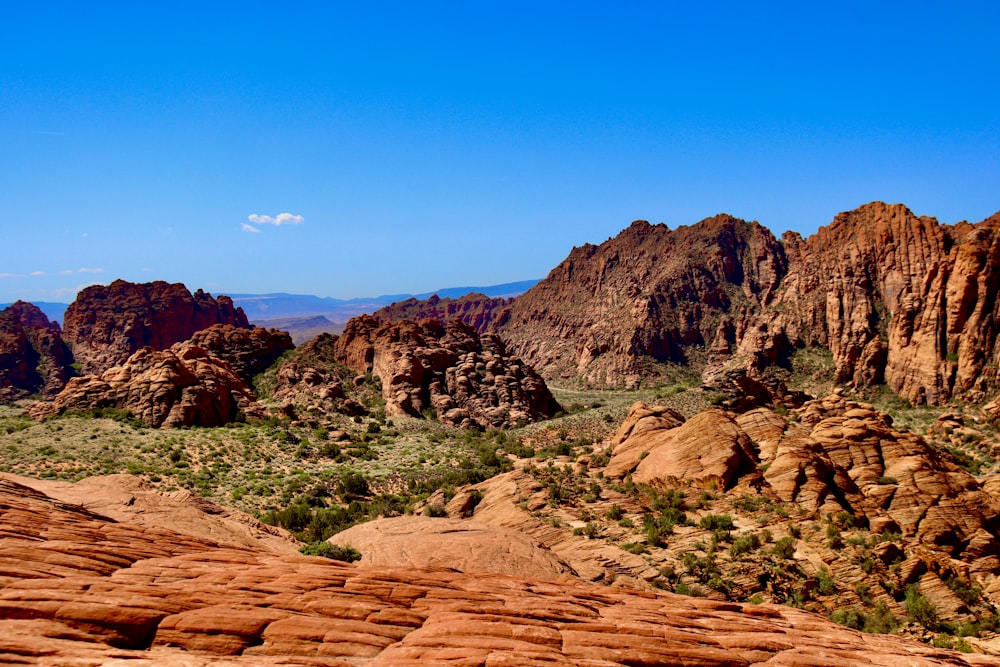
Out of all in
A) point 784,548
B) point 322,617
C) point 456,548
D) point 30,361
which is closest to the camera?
point 322,617

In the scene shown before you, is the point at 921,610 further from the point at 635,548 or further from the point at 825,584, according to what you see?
the point at 635,548

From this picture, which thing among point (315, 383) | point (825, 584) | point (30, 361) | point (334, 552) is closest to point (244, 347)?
point (315, 383)

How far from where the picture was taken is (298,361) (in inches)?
2936

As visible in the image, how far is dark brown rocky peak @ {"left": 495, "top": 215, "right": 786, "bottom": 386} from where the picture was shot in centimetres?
A: 13075

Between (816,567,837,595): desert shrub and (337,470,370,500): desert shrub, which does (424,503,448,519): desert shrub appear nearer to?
(337,470,370,500): desert shrub

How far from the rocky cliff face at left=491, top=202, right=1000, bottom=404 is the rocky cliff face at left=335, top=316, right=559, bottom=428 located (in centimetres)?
4649

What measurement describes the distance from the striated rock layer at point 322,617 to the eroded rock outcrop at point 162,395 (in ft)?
115

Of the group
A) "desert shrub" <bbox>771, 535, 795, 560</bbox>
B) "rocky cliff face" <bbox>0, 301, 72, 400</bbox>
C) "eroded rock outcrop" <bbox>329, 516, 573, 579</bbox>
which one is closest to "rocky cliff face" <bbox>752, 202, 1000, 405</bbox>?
"desert shrub" <bbox>771, 535, 795, 560</bbox>

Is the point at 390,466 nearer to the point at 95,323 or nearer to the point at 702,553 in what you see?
the point at 702,553

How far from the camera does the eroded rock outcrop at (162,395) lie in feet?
164

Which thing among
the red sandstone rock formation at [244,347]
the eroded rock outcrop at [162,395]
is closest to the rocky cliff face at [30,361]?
the red sandstone rock formation at [244,347]

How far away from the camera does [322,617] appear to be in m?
12.5

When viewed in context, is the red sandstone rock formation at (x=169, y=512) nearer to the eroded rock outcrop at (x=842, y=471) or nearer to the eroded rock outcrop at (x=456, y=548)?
the eroded rock outcrop at (x=456, y=548)

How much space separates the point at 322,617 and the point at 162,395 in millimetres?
45093
